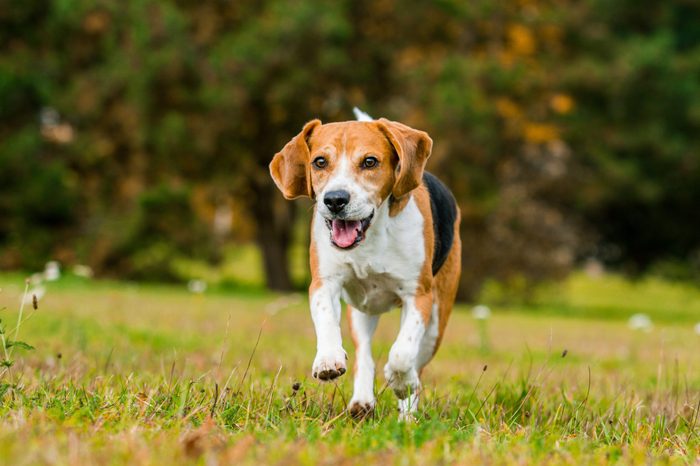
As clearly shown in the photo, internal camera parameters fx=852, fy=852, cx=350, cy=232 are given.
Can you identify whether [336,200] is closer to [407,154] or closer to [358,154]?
[358,154]

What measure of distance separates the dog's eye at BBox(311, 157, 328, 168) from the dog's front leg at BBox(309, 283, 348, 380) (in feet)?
2.06

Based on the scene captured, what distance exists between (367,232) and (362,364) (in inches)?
28.6

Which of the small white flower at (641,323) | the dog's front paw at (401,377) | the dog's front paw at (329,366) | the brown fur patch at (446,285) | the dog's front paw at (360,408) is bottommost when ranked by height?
A: the small white flower at (641,323)

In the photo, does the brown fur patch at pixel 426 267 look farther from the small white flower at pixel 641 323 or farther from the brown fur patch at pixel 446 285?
the small white flower at pixel 641 323

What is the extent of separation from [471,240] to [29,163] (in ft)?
38.0

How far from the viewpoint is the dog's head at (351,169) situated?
4180 mm

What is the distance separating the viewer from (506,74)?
1902 centimetres

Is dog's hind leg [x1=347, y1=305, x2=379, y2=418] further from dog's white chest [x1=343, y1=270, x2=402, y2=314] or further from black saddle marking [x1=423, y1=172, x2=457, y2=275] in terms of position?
black saddle marking [x1=423, y1=172, x2=457, y2=275]

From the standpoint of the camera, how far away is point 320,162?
4.40 metres

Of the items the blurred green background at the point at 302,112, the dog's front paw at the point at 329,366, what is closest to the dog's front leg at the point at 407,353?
the dog's front paw at the point at 329,366


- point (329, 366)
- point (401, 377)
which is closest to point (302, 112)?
point (401, 377)

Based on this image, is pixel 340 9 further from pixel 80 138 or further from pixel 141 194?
pixel 80 138

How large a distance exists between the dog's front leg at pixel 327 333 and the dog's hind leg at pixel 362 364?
292mm

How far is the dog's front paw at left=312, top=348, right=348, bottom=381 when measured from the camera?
12.8 feet
